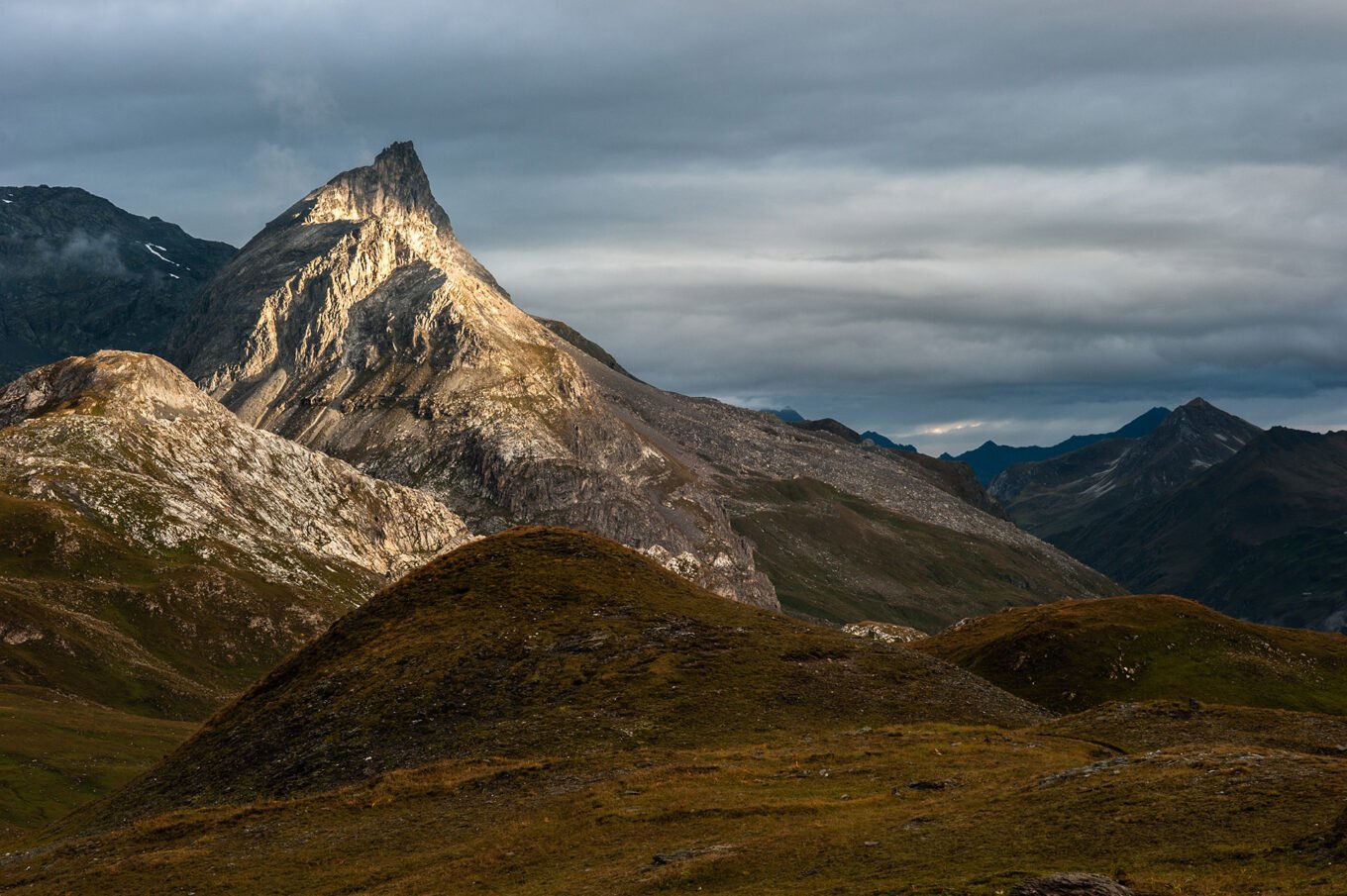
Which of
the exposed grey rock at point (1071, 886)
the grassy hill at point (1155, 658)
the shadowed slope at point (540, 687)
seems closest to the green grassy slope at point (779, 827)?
the exposed grey rock at point (1071, 886)

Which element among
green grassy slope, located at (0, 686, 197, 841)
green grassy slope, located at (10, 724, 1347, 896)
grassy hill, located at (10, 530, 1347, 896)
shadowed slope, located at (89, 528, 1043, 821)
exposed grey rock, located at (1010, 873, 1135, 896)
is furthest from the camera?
green grassy slope, located at (0, 686, 197, 841)

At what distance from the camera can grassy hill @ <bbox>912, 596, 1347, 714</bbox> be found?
136 meters

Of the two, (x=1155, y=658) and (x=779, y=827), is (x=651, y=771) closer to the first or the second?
(x=779, y=827)

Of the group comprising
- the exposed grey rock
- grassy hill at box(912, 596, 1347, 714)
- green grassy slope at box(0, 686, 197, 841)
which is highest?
the exposed grey rock

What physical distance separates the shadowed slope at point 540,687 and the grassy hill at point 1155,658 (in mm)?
38791

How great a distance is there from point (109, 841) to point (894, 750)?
49.2 meters

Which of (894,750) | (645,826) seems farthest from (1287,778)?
(645,826)

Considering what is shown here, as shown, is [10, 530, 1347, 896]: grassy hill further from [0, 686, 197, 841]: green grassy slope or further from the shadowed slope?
[0, 686, 197, 841]: green grassy slope

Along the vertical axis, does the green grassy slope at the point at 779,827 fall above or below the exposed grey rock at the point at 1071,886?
below

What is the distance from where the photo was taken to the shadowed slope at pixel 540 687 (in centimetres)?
9044

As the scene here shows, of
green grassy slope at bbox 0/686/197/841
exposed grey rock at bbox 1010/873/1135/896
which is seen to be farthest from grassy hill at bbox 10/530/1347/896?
green grassy slope at bbox 0/686/197/841

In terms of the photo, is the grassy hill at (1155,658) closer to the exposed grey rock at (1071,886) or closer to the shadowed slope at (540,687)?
the shadowed slope at (540,687)

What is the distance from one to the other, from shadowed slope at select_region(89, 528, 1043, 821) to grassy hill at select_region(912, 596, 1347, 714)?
38.8 meters

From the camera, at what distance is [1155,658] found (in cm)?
14312
